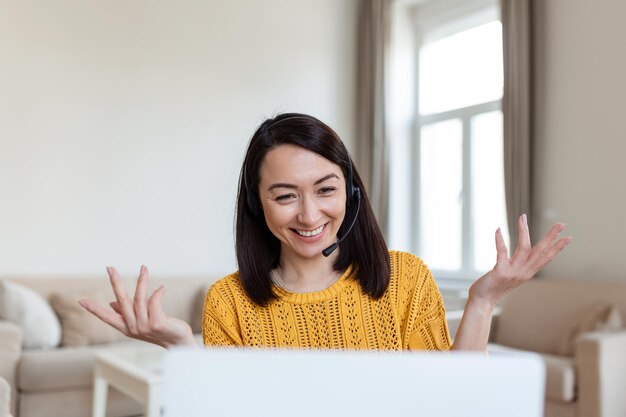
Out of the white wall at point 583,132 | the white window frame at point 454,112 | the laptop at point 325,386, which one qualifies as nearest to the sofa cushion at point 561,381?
the white wall at point 583,132

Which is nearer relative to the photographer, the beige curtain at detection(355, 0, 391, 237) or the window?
the window

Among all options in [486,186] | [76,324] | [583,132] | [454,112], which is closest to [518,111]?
[583,132]

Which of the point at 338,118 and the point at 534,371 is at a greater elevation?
the point at 338,118

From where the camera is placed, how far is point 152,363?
3104 mm

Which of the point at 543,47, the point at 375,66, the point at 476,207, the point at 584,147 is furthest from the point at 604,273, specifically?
the point at 375,66

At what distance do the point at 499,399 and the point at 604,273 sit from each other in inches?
148

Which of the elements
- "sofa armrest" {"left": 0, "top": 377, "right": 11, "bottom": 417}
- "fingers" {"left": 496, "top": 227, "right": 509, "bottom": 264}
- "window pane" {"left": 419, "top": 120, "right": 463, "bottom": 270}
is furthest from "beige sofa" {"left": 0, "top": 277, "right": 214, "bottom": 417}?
"fingers" {"left": 496, "top": 227, "right": 509, "bottom": 264}

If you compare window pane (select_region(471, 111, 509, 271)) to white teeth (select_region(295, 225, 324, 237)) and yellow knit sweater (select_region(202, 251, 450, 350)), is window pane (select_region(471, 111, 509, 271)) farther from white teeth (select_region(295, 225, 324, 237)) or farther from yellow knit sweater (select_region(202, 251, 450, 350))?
white teeth (select_region(295, 225, 324, 237))

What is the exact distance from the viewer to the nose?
125 cm

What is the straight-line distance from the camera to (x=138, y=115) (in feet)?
15.3

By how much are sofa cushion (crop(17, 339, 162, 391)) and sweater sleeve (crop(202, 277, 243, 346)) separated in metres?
2.20

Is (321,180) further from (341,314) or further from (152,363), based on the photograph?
(152,363)

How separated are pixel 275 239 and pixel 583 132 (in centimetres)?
324

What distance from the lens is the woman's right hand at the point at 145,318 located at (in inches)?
39.3
